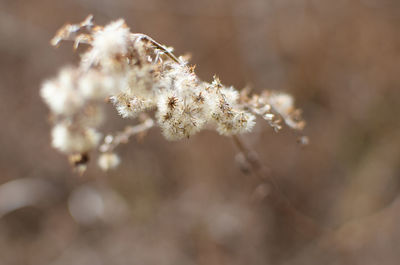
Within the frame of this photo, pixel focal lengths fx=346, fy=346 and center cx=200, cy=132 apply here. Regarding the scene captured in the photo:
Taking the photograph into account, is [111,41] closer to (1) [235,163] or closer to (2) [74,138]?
(2) [74,138]

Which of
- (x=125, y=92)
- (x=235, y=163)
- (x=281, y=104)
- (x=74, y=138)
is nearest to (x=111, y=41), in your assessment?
(x=125, y=92)

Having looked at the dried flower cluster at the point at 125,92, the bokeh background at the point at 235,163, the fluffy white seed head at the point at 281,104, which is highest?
the bokeh background at the point at 235,163

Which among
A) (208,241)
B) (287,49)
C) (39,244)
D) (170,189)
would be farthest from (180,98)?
(39,244)

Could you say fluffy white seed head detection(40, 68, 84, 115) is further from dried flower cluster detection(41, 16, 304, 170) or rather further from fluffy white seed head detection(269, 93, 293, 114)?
fluffy white seed head detection(269, 93, 293, 114)

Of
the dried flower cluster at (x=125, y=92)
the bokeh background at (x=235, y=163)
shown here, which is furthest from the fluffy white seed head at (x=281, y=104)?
the bokeh background at (x=235, y=163)

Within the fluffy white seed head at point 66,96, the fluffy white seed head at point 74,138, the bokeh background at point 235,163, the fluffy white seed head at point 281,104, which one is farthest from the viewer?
the bokeh background at point 235,163

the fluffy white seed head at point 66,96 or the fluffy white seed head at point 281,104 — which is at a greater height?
the fluffy white seed head at point 281,104

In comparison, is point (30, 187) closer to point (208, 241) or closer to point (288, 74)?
point (208, 241)

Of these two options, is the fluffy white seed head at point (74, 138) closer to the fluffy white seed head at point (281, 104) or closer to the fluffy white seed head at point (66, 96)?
the fluffy white seed head at point (66, 96)
